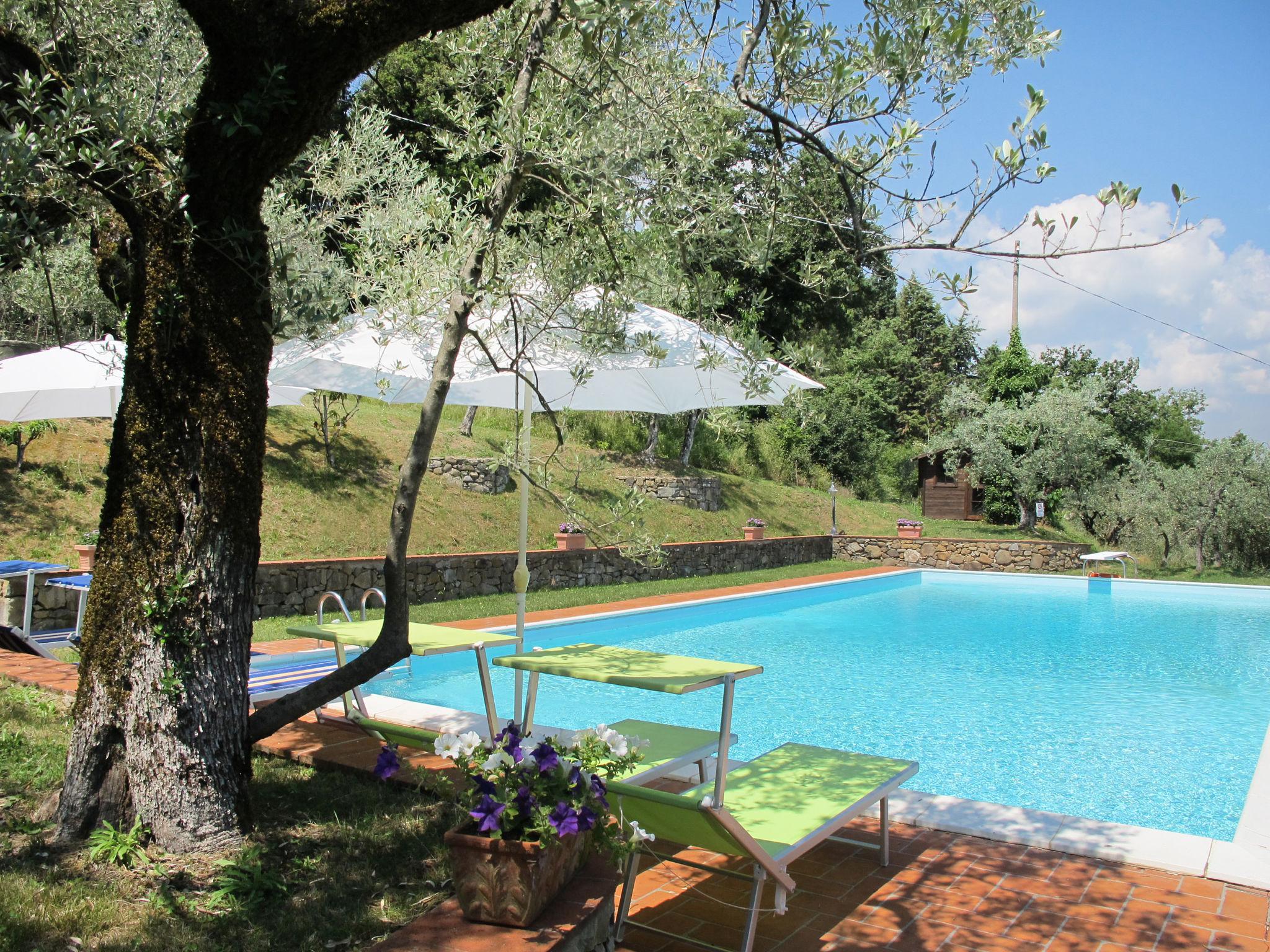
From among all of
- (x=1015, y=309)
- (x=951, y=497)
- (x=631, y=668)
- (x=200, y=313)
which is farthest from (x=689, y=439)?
(x=200, y=313)

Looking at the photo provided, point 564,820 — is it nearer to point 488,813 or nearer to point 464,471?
point 488,813

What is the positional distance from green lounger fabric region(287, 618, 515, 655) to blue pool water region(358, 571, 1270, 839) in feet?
9.82

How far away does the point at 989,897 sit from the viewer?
3803mm

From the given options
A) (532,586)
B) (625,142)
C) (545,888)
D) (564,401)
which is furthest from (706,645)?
(545,888)

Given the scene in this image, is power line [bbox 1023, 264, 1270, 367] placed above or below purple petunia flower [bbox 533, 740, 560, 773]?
above

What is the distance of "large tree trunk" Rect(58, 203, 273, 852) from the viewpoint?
11.3 ft

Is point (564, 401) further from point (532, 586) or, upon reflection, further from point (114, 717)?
point (532, 586)

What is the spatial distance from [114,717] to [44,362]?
628 cm

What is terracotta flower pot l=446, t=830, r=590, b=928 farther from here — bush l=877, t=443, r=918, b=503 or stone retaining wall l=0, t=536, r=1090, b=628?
bush l=877, t=443, r=918, b=503

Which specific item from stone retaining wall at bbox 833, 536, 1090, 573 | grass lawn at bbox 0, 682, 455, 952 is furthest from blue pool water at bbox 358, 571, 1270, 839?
stone retaining wall at bbox 833, 536, 1090, 573

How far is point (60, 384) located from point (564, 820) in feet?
24.5

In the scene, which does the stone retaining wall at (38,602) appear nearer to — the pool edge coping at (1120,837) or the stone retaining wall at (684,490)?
the pool edge coping at (1120,837)

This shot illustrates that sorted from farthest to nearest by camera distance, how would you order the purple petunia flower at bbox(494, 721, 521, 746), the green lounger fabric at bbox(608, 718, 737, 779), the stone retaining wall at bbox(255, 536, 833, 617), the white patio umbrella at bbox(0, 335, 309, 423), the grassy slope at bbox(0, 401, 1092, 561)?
the grassy slope at bbox(0, 401, 1092, 561) → the stone retaining wall at bbox(255, 536, 833, 617) → the white patio umbrella at bbox(0, 335, 309, 423) → the green lounger fabric at bbox(608, 718, 737, 779) → the purple petunia flower at bbox(494, 721, 521, 746)

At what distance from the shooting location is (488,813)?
2771 mm
